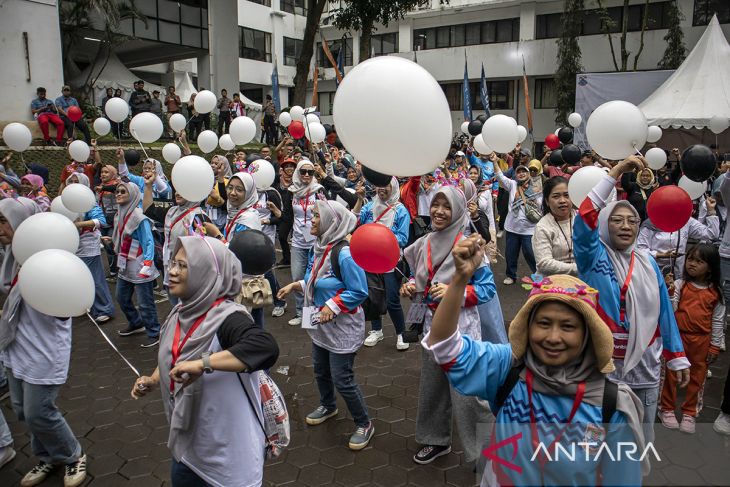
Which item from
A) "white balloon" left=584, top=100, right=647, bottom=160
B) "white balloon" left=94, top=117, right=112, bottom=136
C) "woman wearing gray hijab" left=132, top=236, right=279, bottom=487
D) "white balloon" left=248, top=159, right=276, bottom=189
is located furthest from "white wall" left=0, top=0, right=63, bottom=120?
"white balloon" left=584, top=100, right=647, bottom=160

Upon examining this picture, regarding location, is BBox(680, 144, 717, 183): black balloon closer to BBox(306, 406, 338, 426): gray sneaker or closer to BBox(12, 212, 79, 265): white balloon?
BBox(306, 406, 338, 426): gray sneaker

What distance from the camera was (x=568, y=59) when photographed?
24.9m

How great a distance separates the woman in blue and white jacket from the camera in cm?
588

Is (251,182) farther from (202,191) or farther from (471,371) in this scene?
(471,371)

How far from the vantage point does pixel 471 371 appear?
76.4 inches

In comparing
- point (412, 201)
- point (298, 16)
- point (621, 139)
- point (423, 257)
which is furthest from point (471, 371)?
point (298, 16)

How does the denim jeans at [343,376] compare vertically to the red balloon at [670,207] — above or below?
below

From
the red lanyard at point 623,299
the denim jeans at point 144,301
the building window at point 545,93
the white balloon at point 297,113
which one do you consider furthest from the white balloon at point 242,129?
the building window at point 545,93

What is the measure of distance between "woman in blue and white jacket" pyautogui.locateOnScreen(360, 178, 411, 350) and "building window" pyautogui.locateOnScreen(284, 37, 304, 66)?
32.5 metres

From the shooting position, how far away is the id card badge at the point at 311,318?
149 inches

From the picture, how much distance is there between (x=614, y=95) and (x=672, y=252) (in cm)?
1079

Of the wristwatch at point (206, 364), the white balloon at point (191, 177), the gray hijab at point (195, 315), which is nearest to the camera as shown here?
the wristwatch at point (206, 364)

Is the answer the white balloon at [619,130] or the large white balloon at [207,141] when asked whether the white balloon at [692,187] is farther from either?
the large white balloon at [207,141]

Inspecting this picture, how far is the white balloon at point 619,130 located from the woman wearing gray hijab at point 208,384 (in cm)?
254
